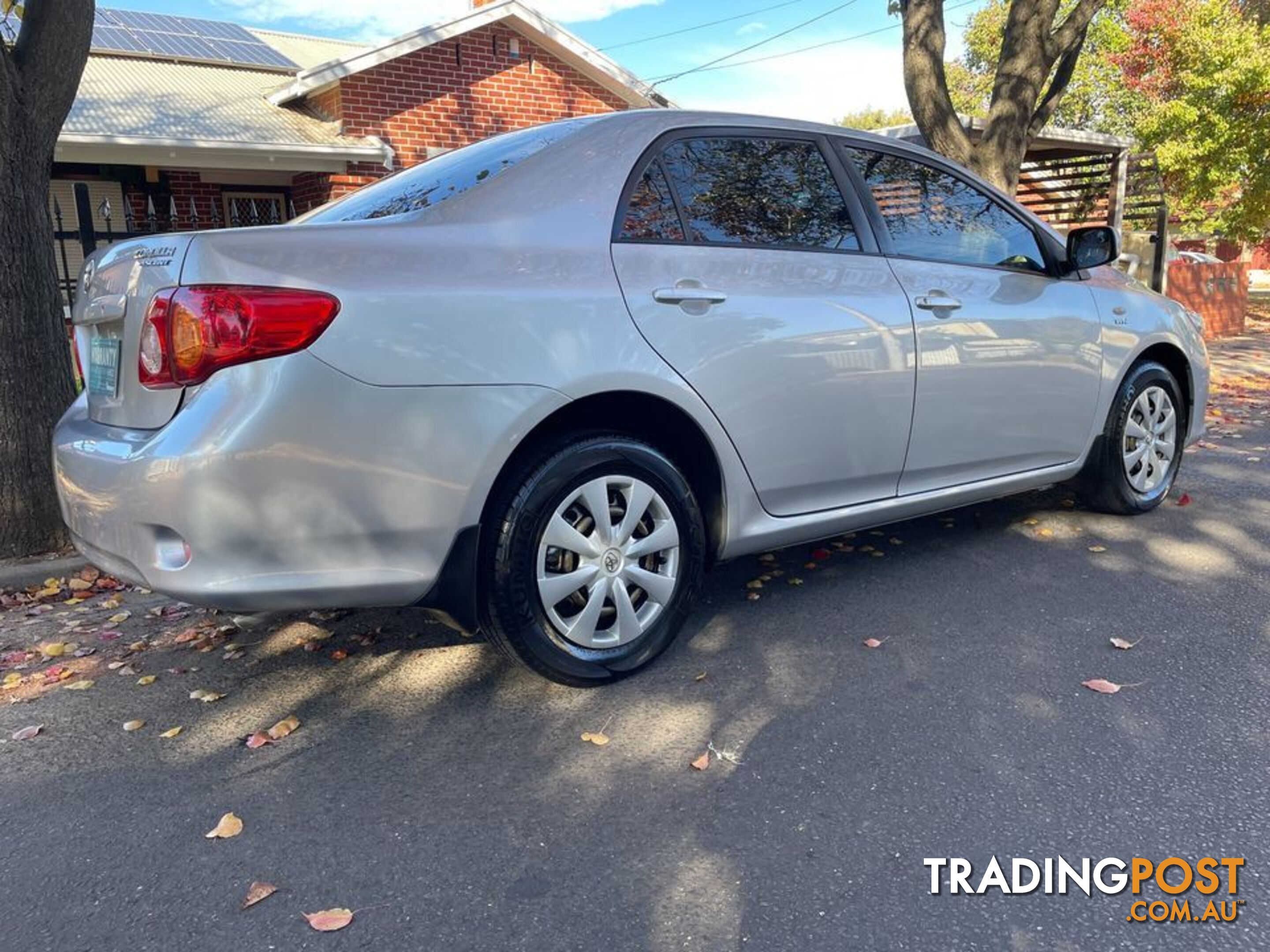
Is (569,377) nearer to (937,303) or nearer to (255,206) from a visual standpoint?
(937,303)

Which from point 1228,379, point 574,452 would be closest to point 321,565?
point 574,452

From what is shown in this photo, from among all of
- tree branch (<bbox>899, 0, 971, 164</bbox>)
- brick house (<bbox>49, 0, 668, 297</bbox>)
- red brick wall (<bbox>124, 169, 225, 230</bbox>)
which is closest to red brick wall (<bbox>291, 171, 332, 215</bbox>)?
brick house (<bbox>49, 0, 668, 297</bbox>)

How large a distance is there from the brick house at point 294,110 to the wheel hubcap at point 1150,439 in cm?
759

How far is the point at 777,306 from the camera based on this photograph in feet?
10.8

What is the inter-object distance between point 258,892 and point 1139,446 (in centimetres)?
428

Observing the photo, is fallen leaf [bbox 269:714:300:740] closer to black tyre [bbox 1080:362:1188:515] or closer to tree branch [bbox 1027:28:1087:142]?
black tyre [bbox 1080:362:1188:515]

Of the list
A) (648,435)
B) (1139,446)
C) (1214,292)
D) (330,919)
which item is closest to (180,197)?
(648,435)

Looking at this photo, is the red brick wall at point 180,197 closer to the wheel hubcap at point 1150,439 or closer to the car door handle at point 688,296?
the car door handle at point 688,296

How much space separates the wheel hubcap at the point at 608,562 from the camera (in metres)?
2.93

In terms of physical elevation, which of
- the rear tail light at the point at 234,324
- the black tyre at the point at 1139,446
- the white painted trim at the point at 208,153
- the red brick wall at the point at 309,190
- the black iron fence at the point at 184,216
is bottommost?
the black tyre at the point at 1139,446

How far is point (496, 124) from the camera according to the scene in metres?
12.4

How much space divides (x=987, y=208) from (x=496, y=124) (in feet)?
31.0

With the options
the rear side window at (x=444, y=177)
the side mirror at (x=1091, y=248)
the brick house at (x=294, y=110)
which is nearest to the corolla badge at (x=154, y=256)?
the rear side window at (x=444, y=177)

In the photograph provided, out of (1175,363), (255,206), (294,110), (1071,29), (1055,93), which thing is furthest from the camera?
(255,206)
